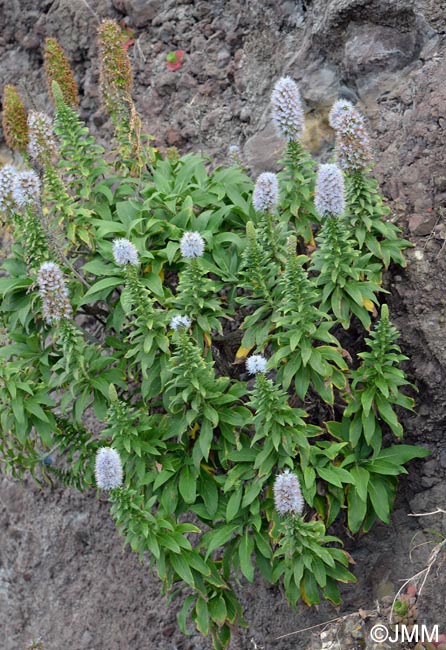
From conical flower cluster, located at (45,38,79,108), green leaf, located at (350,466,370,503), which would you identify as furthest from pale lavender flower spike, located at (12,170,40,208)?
green leaf, located at (350,466,370,503)

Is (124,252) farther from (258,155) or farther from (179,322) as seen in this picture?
(258,155)

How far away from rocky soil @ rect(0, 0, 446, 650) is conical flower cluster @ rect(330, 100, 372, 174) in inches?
20.5

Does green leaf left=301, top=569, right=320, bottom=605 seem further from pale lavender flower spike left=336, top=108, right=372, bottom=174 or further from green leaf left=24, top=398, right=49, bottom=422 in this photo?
pale lavender flower spike left=336, top=108, right=372, bottom=174

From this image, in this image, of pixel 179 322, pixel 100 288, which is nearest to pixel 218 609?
pixel 179 322

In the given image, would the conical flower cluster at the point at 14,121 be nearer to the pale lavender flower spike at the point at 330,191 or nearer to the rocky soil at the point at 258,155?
the rocky soil at the point at 258,155

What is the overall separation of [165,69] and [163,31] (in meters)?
0.37

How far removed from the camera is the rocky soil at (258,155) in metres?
4.84

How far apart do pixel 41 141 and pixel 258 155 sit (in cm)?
187

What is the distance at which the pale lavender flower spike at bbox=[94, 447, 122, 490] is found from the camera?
4.03 metres

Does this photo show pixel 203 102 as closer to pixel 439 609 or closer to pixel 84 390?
pixel 84 390

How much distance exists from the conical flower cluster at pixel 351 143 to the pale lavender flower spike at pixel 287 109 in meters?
0.24

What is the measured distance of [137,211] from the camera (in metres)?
5.15

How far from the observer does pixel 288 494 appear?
3992mm

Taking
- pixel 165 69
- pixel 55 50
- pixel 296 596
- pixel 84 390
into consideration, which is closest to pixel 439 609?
pixel 296 596
